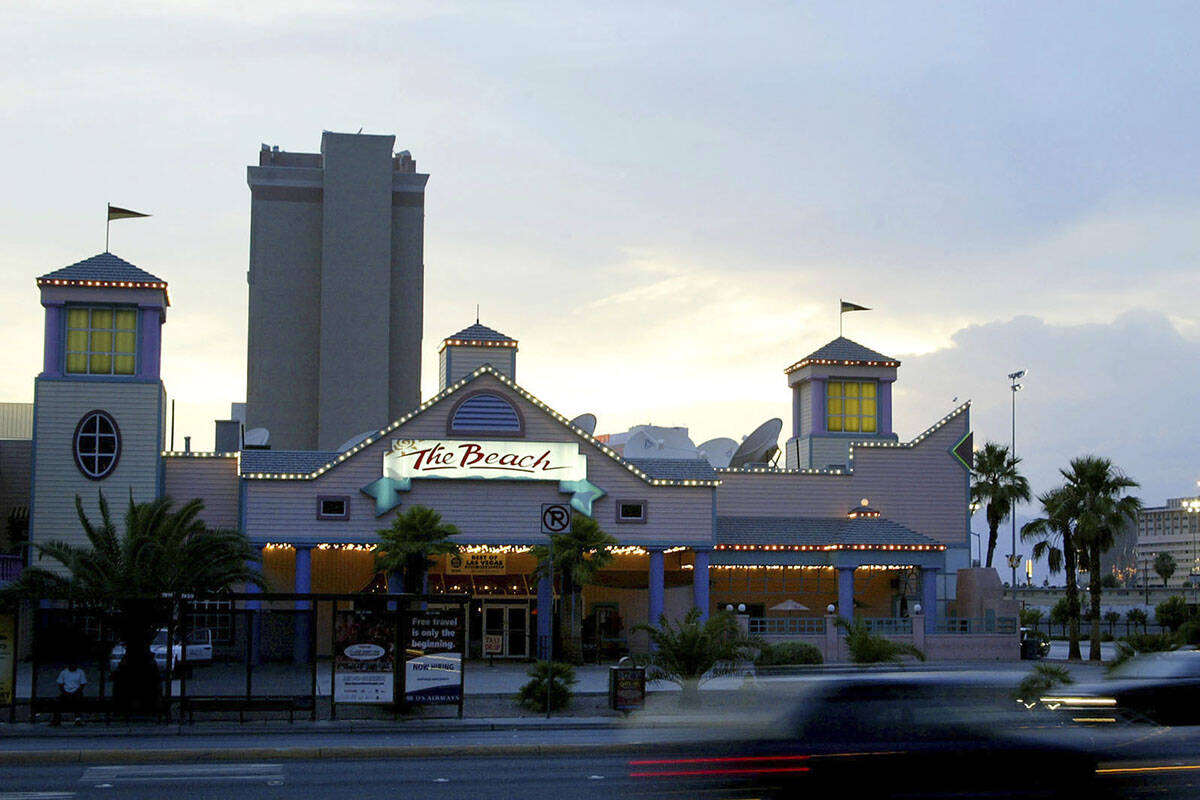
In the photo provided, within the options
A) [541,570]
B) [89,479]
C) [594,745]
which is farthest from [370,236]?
[594,745]

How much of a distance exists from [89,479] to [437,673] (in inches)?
930

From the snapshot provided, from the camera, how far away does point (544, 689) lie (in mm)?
30094

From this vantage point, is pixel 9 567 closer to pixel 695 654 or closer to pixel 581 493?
pixel 581 493

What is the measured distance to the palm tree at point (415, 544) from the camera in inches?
1764

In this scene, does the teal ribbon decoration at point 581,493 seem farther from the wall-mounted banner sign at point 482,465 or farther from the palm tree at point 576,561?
the palm tree at point 576,561

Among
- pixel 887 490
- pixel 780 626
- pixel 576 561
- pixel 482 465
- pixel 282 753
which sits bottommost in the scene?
pixel 282 753

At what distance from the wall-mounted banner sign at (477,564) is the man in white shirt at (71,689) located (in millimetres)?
24073

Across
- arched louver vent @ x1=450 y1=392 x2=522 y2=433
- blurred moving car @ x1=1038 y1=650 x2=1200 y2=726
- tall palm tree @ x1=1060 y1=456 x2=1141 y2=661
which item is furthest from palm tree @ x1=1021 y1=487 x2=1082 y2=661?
blurred moving car @ x1=1038 y1=650 x2=1200 y2=726

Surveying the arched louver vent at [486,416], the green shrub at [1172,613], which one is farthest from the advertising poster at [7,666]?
the green shrub at [1172,613]

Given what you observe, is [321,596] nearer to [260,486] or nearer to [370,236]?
[260,486]

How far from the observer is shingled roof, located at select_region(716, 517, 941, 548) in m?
51.8

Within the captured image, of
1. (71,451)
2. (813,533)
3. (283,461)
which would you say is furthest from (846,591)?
(71,451)

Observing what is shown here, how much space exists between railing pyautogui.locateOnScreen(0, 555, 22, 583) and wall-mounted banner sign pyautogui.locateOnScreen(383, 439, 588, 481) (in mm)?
12416

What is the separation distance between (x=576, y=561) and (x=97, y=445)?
54.0ft
